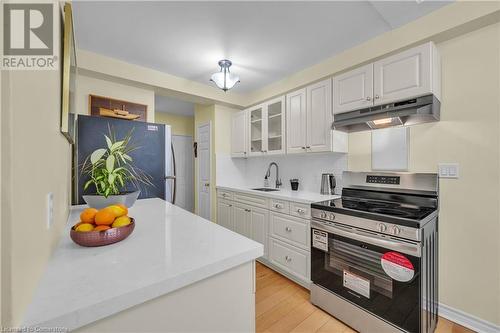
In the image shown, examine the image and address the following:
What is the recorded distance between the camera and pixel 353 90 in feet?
6.84

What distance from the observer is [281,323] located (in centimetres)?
169

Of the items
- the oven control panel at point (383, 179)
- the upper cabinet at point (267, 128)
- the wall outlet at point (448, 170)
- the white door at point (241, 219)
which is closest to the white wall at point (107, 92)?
the upper cabinet at point (267, 128)

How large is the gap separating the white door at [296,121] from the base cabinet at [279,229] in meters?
0.73

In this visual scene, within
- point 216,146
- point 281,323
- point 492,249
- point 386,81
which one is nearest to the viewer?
point 492,249

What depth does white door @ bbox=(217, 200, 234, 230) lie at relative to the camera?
10.5 ft

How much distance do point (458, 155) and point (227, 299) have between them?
2.06m

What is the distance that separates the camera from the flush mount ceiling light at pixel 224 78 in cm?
234

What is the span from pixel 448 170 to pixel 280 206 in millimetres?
1487

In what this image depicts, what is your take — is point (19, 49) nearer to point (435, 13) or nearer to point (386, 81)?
point (386, 81)

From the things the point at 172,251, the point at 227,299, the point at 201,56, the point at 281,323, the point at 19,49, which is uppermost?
the point at 201,56

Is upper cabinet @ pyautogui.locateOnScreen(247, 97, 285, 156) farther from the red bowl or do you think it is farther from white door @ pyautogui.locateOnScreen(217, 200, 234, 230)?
the red bowl

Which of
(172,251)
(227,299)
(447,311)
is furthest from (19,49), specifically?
(447,311)

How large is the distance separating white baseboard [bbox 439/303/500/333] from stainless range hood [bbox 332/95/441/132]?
60.1 inches

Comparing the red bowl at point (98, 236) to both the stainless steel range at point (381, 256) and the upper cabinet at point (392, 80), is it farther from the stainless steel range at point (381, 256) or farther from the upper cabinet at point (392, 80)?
the upper cabinet at point (392, 80)
